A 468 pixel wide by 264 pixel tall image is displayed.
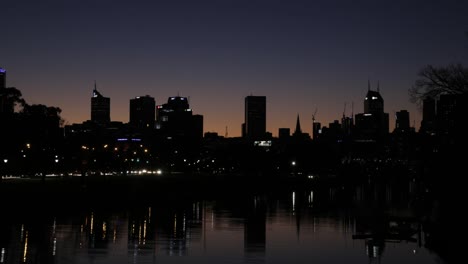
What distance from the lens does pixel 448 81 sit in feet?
114

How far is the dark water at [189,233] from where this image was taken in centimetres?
Answer: 2661

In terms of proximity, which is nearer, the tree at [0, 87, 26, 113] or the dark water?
the dark water

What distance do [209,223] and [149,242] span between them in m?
11.1

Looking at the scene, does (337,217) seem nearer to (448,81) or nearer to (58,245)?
(448,81)

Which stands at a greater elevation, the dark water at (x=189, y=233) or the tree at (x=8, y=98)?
the tree at (x=8, y=98)

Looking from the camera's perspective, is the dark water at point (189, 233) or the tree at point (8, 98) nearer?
the dark water at point (189, 233)

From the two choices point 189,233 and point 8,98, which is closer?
point 189,233

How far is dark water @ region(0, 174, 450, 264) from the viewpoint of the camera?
26.6 m

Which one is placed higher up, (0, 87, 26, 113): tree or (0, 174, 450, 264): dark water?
(0, 87, 26, 113): tree

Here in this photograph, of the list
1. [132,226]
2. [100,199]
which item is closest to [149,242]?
[132,226]

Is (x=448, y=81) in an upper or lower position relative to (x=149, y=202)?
upper

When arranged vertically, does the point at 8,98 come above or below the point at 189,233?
above

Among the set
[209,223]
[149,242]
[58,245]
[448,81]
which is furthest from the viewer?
[209,223]

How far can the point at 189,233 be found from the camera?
34969 millimetres
